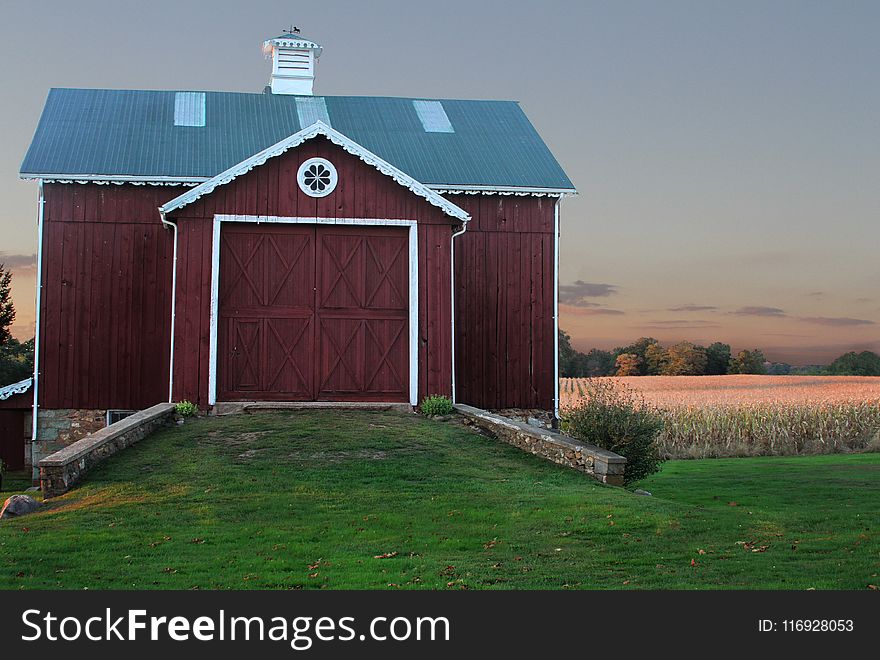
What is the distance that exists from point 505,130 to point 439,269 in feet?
22.6

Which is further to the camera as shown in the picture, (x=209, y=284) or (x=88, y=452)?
(x=209, y=284)

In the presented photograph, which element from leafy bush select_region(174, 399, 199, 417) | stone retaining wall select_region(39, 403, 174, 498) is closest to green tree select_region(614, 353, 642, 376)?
leafy bush select_region(174, 399, 199, 417)

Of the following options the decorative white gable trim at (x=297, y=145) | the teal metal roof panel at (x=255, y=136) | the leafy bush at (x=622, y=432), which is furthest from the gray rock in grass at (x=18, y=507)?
the teal metal roof panel at (x=255, y=136)

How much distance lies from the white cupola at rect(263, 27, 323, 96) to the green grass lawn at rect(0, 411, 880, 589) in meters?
13.8

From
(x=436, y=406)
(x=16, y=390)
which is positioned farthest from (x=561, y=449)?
(x=16, y=390)

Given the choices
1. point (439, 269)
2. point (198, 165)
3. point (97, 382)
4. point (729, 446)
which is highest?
point (198, 165)

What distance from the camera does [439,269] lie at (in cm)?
2053

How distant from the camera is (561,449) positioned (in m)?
15.2

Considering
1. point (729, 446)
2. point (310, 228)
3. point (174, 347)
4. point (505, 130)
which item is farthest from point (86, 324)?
point (729, 446)

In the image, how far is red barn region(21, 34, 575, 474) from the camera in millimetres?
20031

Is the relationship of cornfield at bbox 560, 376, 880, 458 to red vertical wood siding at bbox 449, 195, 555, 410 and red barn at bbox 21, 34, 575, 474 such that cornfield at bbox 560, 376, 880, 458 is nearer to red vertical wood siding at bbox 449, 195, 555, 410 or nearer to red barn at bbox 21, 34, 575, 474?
red vertical wood siding at bbox 449, 195, 555, 410

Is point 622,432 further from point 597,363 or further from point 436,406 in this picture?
A: point 597,363

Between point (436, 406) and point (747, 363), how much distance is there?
174 ft
